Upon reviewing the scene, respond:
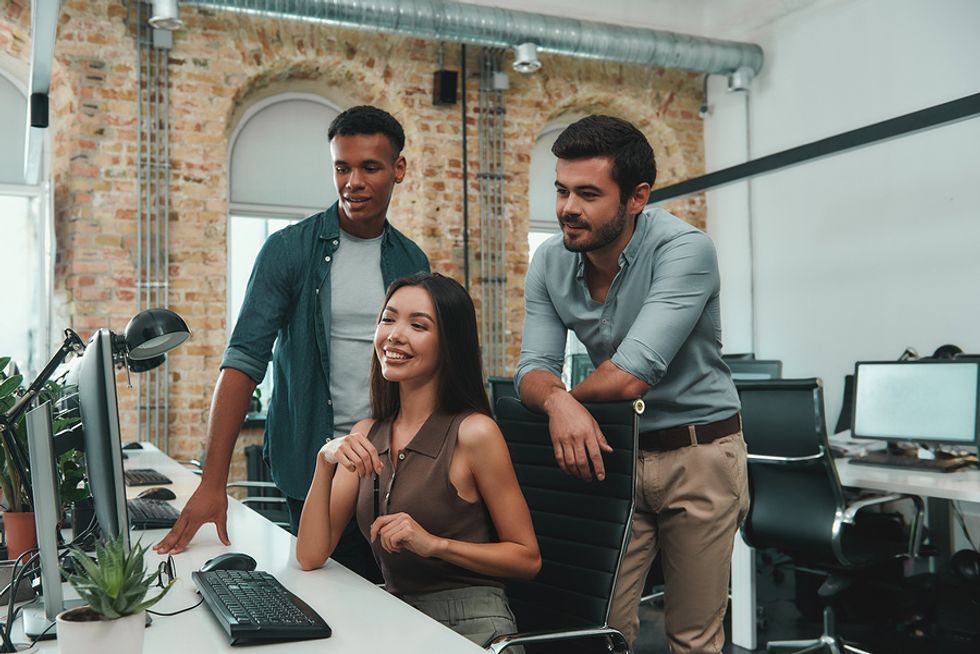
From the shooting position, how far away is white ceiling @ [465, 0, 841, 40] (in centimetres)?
680

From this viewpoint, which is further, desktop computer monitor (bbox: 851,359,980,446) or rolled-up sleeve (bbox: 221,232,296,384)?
desktop computer monitor (bbox: 851,359,980,446)

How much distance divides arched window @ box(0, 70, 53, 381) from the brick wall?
13.5 inches

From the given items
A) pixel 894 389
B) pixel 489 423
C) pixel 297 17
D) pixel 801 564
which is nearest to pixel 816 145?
pixel 894 389

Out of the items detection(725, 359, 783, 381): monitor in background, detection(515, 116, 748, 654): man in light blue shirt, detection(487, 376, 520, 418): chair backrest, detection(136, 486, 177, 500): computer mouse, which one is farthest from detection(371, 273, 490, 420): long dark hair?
detection(725, 359, 783, 381): monitor in background

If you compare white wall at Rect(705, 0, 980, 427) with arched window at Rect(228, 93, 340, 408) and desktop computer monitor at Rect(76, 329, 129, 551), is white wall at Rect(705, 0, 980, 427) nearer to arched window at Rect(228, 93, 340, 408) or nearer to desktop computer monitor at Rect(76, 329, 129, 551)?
arched window at Rect(228, 93, 340, 408)

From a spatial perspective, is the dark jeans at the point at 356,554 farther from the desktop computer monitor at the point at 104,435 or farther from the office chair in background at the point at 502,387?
the office chair in background at the point at 502,387

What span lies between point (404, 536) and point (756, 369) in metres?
4.08

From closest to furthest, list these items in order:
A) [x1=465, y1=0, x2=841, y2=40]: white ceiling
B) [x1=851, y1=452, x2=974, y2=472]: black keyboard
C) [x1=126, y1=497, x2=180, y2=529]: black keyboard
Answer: [x1=126, y1=497, x2=180, y2=529]: black keyboard
[x1=851, y1=452, x2=974, y2=472]: black keyboard
[x1=465, y1=0, x2=841, y2=40]: white ceiling

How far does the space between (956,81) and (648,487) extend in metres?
4.86

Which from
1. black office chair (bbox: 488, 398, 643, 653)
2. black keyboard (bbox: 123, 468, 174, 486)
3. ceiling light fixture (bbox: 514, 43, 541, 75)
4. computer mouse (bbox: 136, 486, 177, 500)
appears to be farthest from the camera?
ceiling light fixture (bbox: 514, 43, 541, 75)

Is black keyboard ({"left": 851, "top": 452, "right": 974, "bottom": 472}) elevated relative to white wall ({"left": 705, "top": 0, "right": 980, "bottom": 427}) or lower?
lower

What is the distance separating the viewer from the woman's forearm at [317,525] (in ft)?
5.96

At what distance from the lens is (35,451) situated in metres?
1.30

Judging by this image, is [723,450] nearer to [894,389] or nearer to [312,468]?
[312,468]
